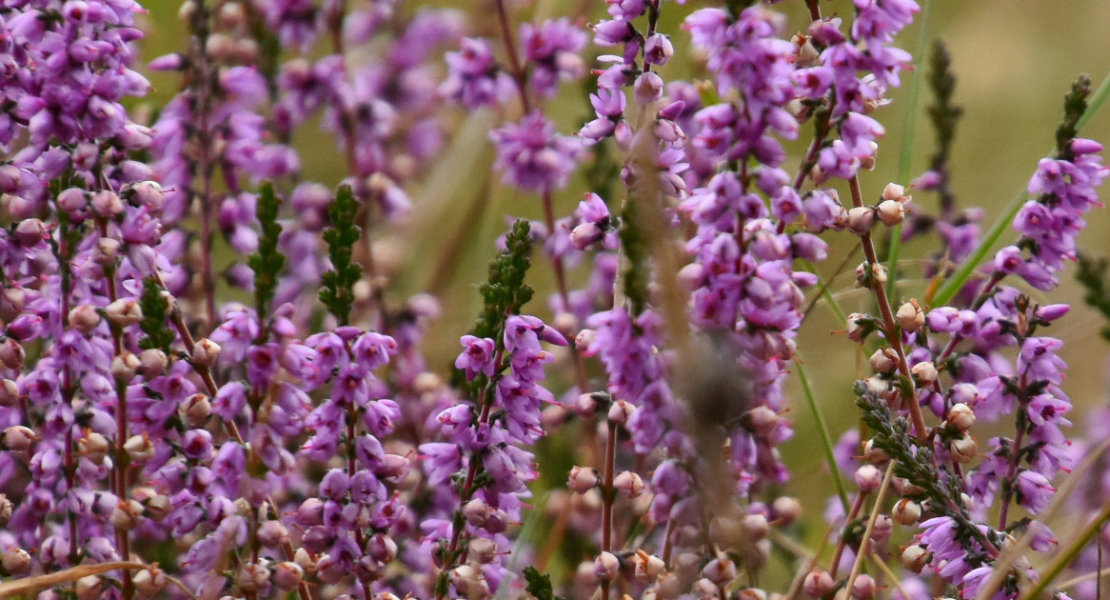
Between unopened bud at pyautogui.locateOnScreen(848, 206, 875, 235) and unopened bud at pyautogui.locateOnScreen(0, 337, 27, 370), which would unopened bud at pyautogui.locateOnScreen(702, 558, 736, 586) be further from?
unopened bud at pyautogui.locateOnScreen(0, 337, 27, 370)

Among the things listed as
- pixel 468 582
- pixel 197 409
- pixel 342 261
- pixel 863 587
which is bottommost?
pixel 863 587

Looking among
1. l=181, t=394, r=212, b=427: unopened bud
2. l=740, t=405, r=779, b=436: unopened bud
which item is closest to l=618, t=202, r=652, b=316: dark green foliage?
l=740, t=405, r=779, b=436: unopened bud

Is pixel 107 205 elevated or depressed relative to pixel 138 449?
elevated

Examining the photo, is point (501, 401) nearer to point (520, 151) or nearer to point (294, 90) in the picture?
point (520, 151)

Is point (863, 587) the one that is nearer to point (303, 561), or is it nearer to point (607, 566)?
point (607, 566)

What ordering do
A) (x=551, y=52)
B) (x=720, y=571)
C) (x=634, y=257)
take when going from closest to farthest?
(x=634, y=257) < (x=720, y=571) < (x=551, y=52)

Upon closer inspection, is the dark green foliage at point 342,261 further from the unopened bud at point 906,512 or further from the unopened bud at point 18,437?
the unopened bud at point 906,512

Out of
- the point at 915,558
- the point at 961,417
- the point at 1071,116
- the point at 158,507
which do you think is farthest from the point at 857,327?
the point at 158,507
